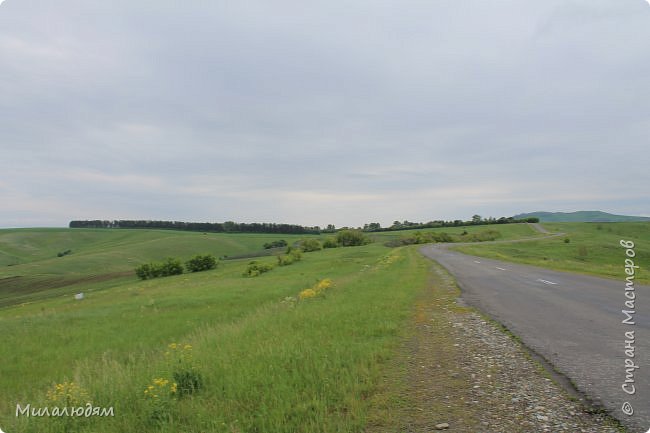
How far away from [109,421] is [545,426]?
20.1 ft

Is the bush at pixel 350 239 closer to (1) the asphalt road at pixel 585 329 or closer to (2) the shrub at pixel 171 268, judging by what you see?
(2) the shrub at pixel 171 268

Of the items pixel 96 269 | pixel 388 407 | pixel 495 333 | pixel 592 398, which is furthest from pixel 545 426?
pixel 96 269

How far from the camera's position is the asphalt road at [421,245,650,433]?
A: 530 centimetres

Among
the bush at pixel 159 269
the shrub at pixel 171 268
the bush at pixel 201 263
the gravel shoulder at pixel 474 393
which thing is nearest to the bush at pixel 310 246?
the bush at pixel 201 263

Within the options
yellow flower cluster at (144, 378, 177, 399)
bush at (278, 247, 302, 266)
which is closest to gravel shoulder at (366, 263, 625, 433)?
yellow flower cluster at (144, 378, 177, 399)

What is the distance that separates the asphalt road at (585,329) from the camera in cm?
530

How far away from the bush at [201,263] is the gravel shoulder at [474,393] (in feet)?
214

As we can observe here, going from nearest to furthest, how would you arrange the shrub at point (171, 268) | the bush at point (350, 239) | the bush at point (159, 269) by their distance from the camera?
the bush at point (159, 269), the shrub at point (171, 268), the bush at point (350, 239)

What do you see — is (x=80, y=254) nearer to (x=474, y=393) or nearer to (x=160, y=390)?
(x=160, y=390)

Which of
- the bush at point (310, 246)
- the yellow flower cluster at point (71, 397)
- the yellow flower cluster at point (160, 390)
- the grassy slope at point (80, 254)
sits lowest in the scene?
the grassy slope at point (80, 254)

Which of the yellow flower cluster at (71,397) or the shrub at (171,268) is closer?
the yellow flower cluster at (71,397)

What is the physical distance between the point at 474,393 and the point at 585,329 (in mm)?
5460

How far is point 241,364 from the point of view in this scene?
7062 millimetres

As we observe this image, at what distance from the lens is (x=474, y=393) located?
5395 millimetres
